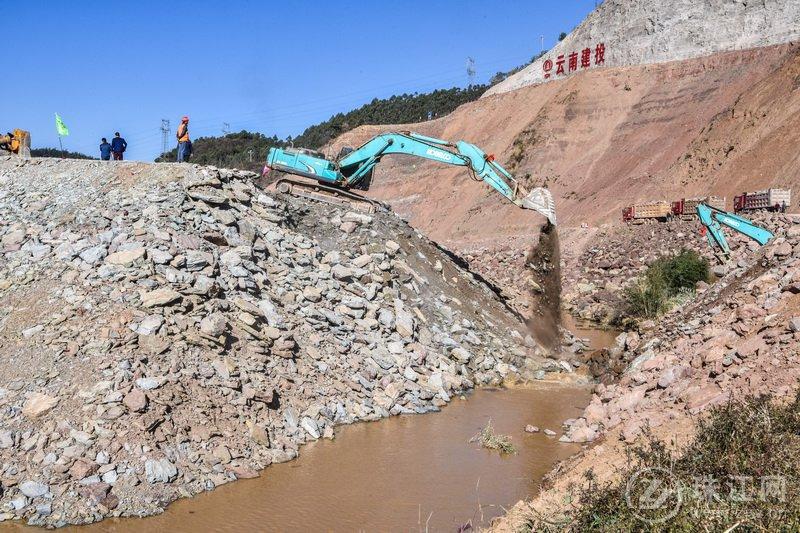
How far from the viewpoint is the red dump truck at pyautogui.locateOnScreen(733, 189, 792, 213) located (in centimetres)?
2527

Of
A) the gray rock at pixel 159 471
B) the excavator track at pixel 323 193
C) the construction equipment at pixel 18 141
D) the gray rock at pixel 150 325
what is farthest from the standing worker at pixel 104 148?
the gray rock at pixel 159 471

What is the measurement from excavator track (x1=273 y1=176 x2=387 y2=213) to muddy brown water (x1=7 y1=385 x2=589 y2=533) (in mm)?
6118

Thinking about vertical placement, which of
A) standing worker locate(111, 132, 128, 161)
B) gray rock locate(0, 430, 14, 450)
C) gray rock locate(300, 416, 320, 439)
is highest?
standing worker locate(111, 132, 128, 161)

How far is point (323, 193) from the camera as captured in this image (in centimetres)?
1584

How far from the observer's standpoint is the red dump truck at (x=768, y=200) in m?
25.3

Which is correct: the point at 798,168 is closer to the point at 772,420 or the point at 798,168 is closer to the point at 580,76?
the point at 580,76

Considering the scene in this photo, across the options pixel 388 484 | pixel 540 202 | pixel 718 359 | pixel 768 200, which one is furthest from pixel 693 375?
pixel 768 200

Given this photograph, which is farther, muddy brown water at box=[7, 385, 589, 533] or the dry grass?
the dry grass

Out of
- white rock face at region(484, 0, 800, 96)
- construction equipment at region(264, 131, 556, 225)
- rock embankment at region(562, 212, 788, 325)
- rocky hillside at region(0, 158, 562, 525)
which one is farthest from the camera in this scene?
white rock face at region(484, 0, 800, 96)

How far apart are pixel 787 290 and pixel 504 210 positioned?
98.9 feet

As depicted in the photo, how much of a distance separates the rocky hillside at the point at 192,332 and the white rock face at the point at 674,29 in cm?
3138

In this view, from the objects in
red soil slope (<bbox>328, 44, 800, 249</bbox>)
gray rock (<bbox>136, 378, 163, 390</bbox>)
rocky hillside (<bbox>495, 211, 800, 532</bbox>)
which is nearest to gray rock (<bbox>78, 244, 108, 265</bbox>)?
gray rock (<bbox>136, 378, 163, 390</bbox>)

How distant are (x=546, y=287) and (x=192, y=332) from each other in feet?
25.5

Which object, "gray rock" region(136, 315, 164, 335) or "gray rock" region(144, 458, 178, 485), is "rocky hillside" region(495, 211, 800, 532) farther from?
"gray rock" region(136, 315, 164, 335)
